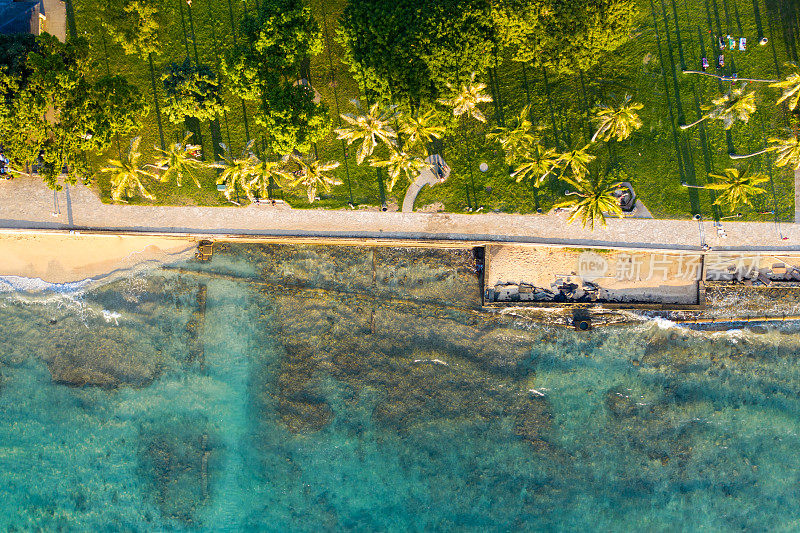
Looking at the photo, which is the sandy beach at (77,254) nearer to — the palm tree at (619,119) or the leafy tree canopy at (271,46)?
the leafy tree canopy at (271,46)

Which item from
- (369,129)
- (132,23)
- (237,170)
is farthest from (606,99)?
(132,23)

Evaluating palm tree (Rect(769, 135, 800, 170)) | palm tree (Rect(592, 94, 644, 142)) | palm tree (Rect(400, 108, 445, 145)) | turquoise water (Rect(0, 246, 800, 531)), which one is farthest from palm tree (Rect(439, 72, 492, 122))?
palm tree (Rect(769, 135, 800, 170))

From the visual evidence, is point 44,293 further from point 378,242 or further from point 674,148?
point 674,148

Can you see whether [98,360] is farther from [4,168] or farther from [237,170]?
[237,170]

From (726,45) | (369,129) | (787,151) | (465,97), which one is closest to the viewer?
(465,97)

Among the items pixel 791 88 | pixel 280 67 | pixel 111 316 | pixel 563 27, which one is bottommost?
pixel 111 316

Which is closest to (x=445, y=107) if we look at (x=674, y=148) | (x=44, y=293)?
(x=674, y=148)

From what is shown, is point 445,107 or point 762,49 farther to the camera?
point 762,49
